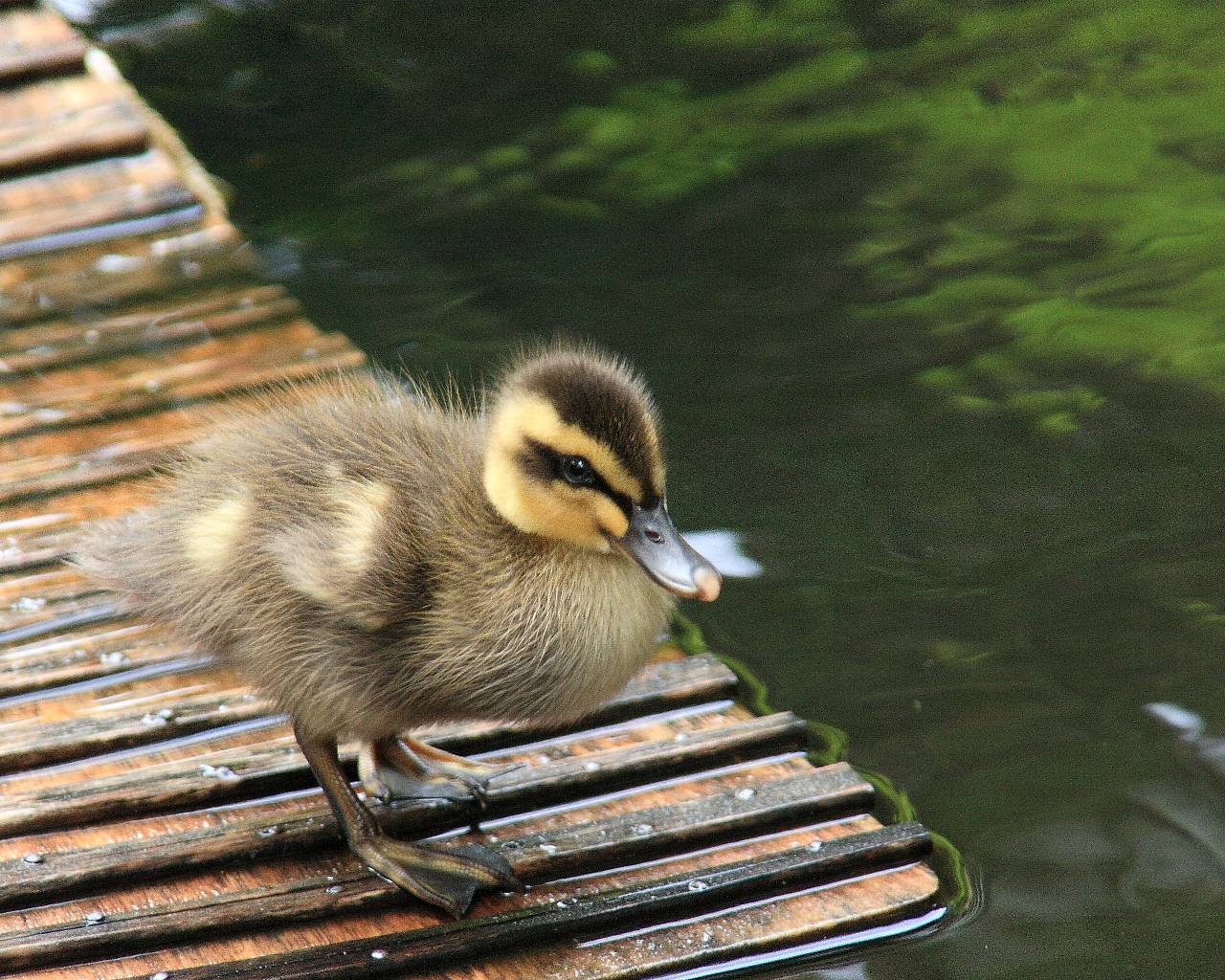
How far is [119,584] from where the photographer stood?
321 cm

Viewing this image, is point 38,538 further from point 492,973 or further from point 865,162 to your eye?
point 865,162

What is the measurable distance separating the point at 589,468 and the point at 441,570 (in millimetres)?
318

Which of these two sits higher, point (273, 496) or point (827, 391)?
point (273, 496)

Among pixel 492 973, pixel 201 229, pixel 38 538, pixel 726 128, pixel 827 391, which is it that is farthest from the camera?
pixel 726 128

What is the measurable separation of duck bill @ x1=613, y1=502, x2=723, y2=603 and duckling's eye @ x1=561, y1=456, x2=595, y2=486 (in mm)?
93

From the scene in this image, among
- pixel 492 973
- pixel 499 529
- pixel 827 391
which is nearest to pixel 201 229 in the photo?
pixel 827 391

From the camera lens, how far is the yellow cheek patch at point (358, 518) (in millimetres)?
2764

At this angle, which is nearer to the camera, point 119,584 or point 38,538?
point 119,584

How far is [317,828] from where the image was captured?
305 cm

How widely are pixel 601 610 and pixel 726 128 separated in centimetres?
456

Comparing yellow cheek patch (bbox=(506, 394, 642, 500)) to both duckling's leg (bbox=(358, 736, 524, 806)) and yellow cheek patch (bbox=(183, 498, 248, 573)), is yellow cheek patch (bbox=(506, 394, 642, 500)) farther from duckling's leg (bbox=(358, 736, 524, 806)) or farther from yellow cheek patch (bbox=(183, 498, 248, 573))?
duckling's leg (bbox=(358, 736, 524, 806))

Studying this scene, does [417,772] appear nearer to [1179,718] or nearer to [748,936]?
[748,936]

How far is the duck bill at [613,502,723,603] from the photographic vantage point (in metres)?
2.70

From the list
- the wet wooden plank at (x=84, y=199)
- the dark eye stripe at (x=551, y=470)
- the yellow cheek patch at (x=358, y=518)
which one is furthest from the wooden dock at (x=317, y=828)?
the wet wooden plank at (x=84, y=199)
